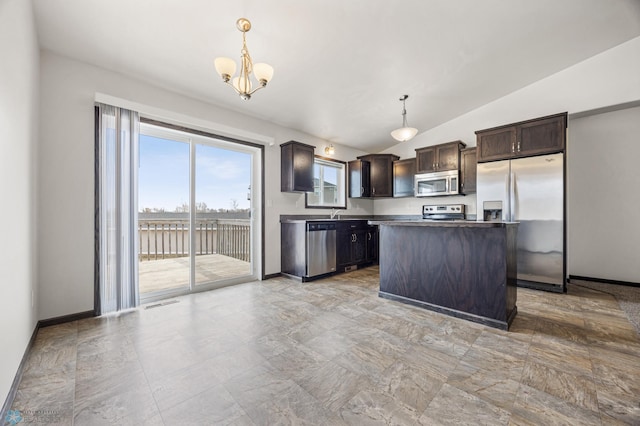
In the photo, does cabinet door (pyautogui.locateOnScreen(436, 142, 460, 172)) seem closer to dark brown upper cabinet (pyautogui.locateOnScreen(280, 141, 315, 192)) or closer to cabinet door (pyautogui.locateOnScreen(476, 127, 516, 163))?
cabinet door (pyautogui.locateOnScreen(476, 127, 516, 163))

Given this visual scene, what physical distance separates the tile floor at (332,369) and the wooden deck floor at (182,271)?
71 cm

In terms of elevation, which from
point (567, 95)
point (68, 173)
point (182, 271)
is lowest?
point (182, 271)

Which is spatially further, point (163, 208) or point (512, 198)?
point (512, 198)

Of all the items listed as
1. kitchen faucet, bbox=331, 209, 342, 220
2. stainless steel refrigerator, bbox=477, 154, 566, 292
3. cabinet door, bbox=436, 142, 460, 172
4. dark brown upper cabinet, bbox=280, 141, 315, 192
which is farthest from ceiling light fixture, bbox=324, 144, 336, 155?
stainless steel refrigerator, bbox=477, 154, 566, 292

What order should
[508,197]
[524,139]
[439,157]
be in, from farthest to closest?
1. [439,157]
2. [508,197]
3. [524,139]

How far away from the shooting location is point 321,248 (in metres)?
4.24

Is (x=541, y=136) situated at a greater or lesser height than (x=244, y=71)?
lesser

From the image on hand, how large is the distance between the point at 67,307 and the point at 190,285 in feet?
3.93

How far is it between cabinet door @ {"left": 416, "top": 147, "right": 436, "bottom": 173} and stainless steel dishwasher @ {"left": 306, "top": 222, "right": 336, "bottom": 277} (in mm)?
2154

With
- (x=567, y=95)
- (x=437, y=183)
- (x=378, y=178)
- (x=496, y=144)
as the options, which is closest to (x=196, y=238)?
(x=378, y=178)

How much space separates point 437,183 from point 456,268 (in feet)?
8.70

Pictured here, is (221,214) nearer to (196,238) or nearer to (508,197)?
(196,238)

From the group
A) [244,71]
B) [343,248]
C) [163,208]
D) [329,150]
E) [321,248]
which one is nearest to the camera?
[244,71]

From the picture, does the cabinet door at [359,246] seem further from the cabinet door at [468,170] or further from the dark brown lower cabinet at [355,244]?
the cabinet door at [468,170]
